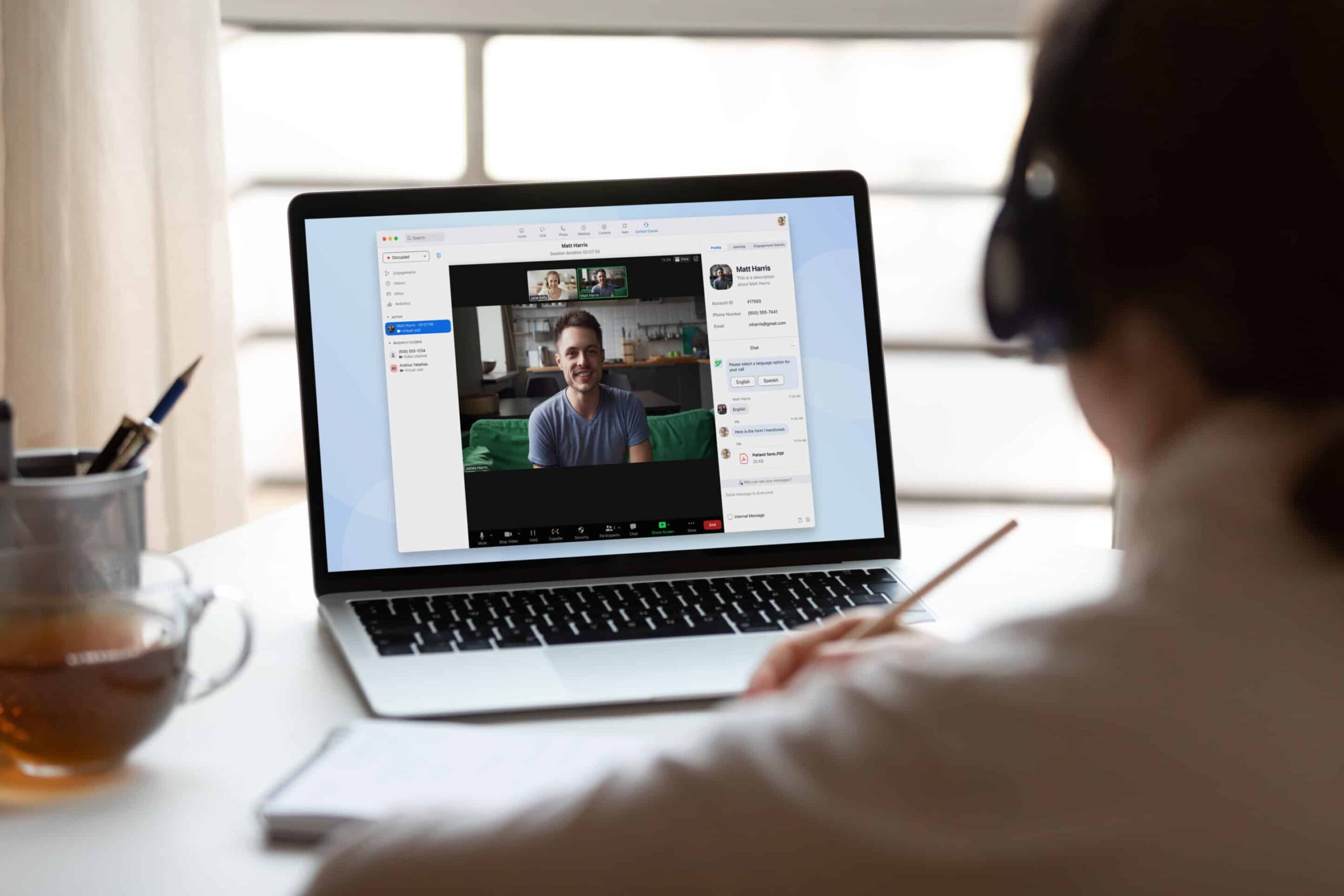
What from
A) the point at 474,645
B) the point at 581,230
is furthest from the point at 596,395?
the point at 474,645

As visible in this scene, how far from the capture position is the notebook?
508mm

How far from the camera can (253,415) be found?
→ 79.1 inches

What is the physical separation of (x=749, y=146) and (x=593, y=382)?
1057 millimetres

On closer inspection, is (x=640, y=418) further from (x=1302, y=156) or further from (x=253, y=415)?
(x=253, y=415)

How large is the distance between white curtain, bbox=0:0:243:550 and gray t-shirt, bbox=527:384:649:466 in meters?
0.90

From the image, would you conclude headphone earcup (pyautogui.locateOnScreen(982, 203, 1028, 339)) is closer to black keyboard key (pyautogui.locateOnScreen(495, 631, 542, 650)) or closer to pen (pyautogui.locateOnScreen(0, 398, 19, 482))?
black keyboard key (pyautogui.locateOnScreen(495, 631, 542, 650))

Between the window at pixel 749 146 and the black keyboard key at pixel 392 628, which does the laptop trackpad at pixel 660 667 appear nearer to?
the black keyboard key at pixel 392 628

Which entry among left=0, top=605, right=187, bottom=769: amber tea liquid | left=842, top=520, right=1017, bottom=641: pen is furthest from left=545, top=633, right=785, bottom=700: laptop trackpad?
left=0, top=605, right=187, bottom=769: amber tea liquid

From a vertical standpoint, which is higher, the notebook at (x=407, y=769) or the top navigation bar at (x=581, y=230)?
the top navigation bar at (x=581, y=230)

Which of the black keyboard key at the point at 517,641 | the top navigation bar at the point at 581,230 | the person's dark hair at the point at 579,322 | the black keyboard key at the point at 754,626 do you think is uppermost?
the top navigation bar at the point at 581,230

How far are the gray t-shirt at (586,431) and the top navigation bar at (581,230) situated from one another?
12 cm

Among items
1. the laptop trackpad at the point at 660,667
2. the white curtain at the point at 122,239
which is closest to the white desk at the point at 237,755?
the laptop trackpad at the point at 660,667

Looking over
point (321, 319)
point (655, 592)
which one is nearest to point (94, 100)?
point (321, 319)

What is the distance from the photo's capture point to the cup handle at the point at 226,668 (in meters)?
0.58
